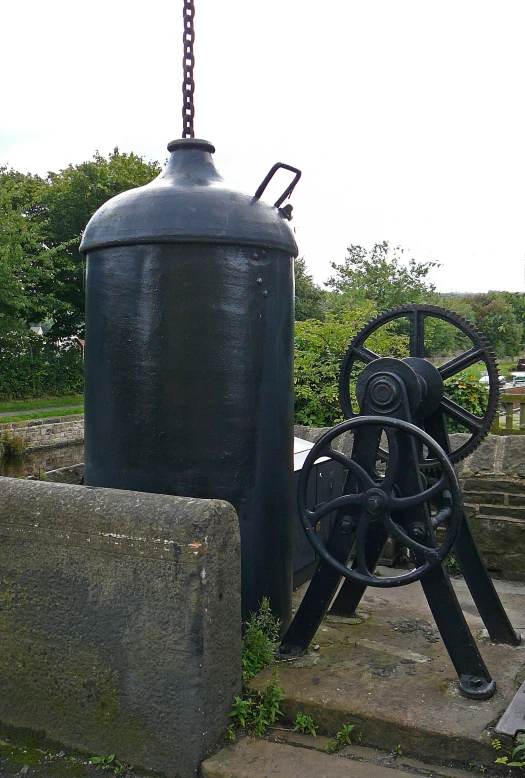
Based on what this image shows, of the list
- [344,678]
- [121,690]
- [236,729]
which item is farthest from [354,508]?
[121,690]

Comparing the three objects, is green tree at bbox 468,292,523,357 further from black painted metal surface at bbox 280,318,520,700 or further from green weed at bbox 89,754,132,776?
green weed at bbox 89,754,132,776

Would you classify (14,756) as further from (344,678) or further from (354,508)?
(354,508)

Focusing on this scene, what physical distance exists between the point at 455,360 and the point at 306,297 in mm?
33841

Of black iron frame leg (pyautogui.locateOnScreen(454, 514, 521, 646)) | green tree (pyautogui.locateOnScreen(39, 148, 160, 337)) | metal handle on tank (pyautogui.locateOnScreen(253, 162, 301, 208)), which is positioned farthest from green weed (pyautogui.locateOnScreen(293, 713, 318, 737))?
green tree (pyautogui.locateOnScreen(39, 148, 160, 337))

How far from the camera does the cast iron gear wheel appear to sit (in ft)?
12.2

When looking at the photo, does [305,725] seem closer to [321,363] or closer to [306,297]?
[321,363]

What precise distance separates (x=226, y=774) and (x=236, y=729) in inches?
13.0

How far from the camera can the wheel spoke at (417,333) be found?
4.00 metres

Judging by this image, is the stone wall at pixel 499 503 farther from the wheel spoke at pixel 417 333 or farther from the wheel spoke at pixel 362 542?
the wheel spoke at pixel 362 542

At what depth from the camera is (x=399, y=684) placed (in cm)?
328

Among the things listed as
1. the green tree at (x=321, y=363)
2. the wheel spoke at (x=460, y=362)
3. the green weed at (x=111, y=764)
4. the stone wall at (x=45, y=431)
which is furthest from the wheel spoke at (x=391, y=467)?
the stone wall at (x=45, y=431)

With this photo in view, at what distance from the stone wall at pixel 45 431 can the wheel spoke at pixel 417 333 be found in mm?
16733

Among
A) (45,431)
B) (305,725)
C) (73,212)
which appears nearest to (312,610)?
(305,725)

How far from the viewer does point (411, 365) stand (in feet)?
12.3
